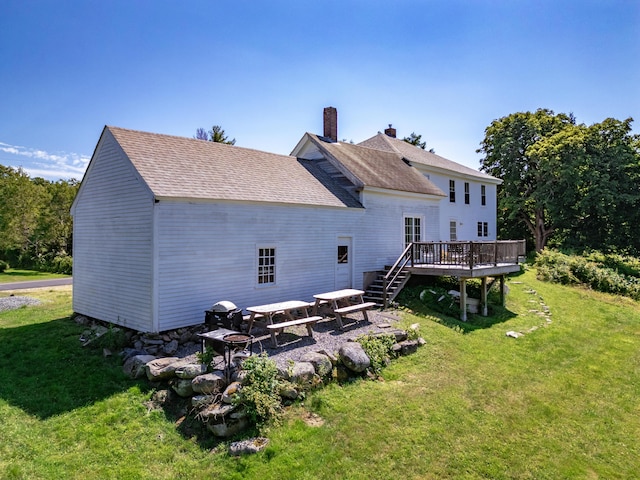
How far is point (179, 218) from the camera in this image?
10266 millimetres

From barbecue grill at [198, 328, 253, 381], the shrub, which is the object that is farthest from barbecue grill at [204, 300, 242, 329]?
the shrub

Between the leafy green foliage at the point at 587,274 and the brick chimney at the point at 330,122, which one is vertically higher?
the brick chimney at the point at 330,122

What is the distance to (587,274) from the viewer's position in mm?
21531

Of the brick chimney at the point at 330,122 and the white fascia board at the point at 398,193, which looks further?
the brick chimney at the point at 330,122

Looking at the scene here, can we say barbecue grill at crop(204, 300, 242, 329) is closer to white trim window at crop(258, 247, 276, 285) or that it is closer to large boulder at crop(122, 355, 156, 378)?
large boulder at crop(122, 355, 156, 378)

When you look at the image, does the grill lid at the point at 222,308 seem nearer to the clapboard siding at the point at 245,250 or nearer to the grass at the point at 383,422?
the clapboard siding at the point at 245,250

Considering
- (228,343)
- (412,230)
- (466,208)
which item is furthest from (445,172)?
(228,343)

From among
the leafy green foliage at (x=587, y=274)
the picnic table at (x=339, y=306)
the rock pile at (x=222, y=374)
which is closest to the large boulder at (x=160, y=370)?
the rock pile at (x=222, y=374)

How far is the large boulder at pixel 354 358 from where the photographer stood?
8938 millimetres

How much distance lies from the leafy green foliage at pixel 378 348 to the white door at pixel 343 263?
4.69 meters

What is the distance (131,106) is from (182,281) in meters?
8.77

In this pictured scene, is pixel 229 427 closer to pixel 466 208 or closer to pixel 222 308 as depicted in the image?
pixel 222 308

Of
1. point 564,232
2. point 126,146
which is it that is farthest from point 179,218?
point 564,232

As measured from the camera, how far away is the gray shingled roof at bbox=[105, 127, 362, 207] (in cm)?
1077
